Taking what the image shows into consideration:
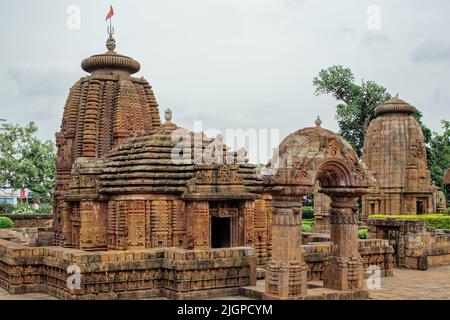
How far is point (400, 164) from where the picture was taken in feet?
105

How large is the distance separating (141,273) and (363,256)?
23.2ft

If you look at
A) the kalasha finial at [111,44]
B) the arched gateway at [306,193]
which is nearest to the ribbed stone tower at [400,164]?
the kalasha finial at [111,44]

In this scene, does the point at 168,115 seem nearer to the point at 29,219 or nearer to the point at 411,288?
the point at 411,288

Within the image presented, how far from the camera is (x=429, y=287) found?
1579cm

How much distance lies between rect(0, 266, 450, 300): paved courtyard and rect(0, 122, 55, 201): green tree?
119 ft

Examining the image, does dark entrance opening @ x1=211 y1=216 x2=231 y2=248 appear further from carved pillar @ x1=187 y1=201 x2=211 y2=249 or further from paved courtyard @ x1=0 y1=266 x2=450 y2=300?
paved courtyard @ x1=0 y1=266 x2=450 y2=300

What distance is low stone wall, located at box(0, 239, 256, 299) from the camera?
13.4 metres

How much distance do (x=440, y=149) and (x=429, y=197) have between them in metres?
14.7

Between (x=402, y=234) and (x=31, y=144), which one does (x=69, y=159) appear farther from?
(x=31, y=144)

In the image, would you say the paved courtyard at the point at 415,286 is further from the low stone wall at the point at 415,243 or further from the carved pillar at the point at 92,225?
the carved pillar at the point at 92,225

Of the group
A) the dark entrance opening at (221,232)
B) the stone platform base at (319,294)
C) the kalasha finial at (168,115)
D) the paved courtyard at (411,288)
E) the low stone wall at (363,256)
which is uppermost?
the kalasha finial at (168,115)

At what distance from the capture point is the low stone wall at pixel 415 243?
66.7 ft

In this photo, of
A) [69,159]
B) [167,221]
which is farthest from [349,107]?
[167,221]

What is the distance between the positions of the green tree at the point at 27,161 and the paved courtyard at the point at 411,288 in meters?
36.2
